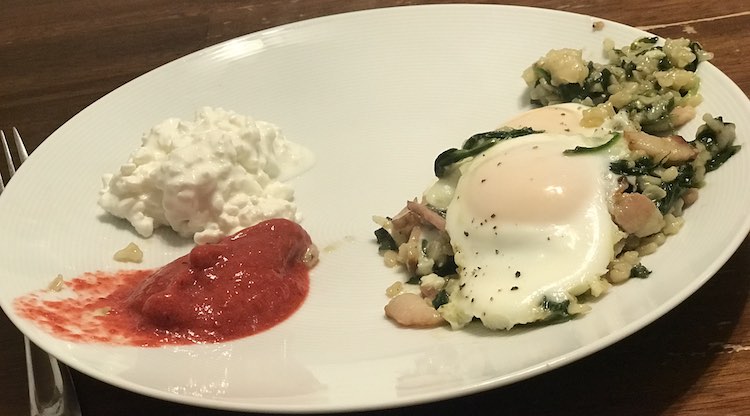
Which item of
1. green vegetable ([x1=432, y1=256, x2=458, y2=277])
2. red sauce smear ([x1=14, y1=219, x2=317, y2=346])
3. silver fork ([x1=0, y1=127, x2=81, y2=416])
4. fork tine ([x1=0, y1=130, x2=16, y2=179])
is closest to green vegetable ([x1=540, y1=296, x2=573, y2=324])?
green vegetable ([x1=432, y1=256, x2=458, y2=277])

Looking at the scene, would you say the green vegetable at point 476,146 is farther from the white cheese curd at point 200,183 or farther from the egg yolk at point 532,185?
the white cheese curd at point 200,183

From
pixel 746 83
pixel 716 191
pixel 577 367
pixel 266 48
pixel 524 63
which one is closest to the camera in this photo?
pixel 577 367

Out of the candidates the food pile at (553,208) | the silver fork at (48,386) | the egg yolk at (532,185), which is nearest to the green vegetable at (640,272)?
the food pile at (553,208)

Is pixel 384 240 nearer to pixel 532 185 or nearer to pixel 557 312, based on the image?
pixel 532 185

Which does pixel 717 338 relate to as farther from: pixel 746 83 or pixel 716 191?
pixel 746 83

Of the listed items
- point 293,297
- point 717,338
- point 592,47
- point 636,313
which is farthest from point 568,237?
point 592,47

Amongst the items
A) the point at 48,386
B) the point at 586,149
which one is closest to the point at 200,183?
the point at 48,386

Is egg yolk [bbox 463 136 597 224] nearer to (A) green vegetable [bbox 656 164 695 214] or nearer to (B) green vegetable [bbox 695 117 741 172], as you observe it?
(A) green vegetable [bbox 656 164 695 214]
